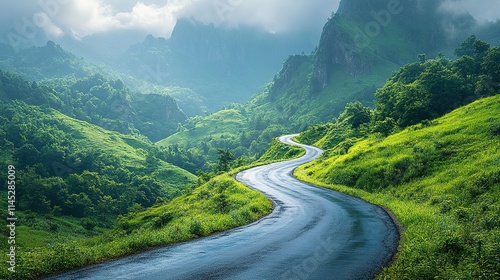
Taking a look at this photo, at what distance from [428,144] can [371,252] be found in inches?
985

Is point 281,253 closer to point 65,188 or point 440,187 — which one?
point 440,187

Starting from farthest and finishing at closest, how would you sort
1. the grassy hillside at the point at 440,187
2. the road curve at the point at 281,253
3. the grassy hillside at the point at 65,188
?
the grassy hillside at the point at 65,188 < the road curve at the point at 281,253 < the grassy hillside at the point at 440,187

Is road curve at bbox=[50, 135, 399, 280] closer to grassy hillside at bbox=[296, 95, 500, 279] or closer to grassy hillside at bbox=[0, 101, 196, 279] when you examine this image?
grassy hillside at bbox=[296, 95, 500, 279]

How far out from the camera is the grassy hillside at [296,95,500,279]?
38.0 feet

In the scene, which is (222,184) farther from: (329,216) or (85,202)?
(85,202)

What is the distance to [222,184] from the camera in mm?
46906

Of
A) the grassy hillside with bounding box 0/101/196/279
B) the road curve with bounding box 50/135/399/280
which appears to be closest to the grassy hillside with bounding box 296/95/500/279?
the road curve with bounding box 50/135/399/280

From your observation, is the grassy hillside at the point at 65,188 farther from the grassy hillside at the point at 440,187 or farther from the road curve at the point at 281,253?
the grassy hillside at the point at 440,187

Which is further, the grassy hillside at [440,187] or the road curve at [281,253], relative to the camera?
the road curve at [281,253]

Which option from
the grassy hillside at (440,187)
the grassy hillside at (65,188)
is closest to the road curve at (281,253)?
the grassy hillside at (440,187)

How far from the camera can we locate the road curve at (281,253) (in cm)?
1184

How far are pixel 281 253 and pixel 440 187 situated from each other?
741 inches

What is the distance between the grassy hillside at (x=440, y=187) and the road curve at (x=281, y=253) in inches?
54.8

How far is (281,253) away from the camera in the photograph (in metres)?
14.6
